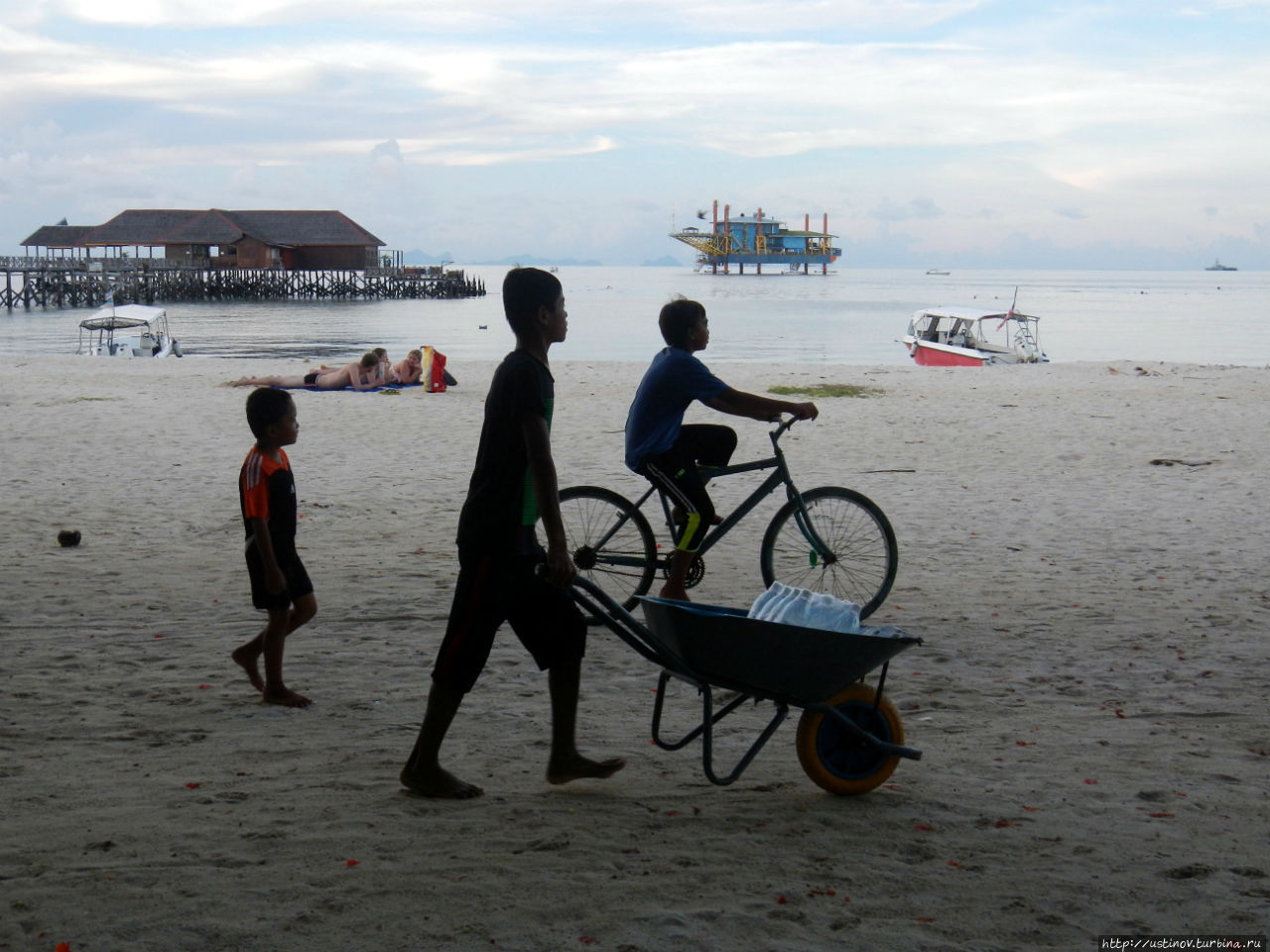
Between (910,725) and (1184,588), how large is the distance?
115 inches

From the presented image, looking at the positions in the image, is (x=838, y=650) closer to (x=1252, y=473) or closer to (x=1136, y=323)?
(x=1252, y=473)

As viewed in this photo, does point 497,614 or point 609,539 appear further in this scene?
point 609,539

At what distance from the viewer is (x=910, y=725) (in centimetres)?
438

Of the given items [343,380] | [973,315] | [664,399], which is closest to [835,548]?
[664,399]

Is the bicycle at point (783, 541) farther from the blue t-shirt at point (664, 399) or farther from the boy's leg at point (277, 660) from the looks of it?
the boy's leg at point (277, 660)

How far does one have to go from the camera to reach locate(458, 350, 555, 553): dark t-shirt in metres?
3.39

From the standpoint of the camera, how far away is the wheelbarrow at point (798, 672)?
11.2ft

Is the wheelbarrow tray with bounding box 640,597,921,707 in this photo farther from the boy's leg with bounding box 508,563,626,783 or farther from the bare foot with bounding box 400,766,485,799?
the bare foot with bounding box 400,766,485,799

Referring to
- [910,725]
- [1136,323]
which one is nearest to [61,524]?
[910,725]

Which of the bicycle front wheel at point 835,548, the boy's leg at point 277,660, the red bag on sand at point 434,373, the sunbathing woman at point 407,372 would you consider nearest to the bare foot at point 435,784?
the boy's leg at point 277,660

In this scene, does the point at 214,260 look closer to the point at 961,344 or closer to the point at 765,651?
the point at 961,344

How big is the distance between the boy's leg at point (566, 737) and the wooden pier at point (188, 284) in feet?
247

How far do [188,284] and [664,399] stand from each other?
81913mm

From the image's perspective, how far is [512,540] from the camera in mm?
3445
